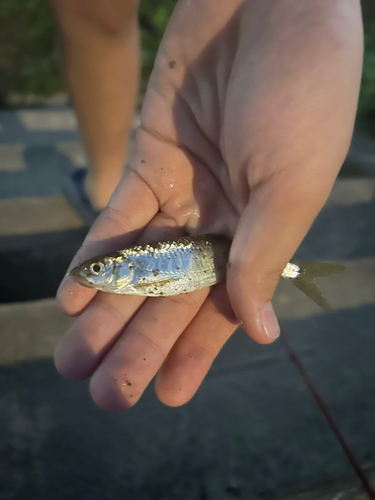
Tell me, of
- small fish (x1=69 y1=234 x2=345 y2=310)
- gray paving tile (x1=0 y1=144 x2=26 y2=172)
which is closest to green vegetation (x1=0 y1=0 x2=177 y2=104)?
gray paving tile (x1=0 y1=144 x2=26 y2=172)

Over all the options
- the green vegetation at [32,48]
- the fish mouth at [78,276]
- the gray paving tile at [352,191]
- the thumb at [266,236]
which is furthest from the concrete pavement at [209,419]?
the green vegetation at [32,48]

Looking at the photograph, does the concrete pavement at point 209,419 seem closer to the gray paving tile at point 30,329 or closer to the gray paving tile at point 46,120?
the gray paving tile at point 30,329

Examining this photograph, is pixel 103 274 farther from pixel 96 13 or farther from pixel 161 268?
pixel 96 13

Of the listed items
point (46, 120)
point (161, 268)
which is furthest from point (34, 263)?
point (46, 120)

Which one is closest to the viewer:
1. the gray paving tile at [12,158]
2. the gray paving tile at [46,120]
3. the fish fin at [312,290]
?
the fish fin at [312,290]

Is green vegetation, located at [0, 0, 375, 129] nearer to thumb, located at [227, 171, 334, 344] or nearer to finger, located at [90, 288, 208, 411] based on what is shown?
finger, located at [90, 288, 208, 411]

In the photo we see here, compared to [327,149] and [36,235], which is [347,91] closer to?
[327,149]
